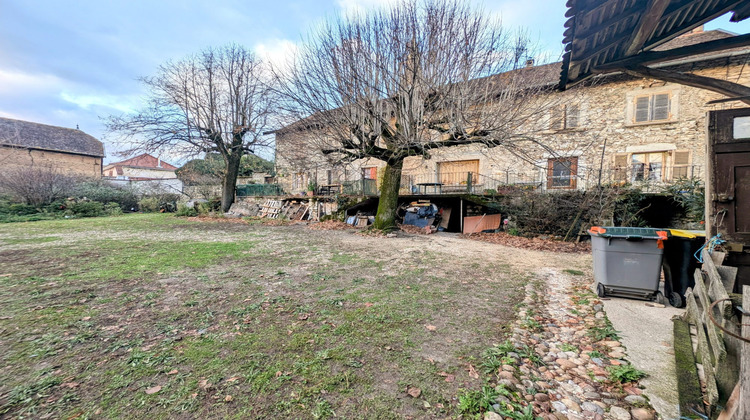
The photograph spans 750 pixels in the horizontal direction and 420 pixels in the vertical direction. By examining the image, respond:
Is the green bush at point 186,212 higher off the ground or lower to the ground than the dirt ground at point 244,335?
higher

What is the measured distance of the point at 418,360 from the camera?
87.0 inches

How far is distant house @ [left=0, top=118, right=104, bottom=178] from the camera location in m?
20.7

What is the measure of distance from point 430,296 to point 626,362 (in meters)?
1.93

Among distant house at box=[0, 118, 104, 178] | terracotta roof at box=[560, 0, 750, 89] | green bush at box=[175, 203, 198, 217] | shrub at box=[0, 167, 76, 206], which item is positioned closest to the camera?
terracotta roof at box=[560, 0, 750, 89]

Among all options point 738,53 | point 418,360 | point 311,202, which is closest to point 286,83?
point 311,202

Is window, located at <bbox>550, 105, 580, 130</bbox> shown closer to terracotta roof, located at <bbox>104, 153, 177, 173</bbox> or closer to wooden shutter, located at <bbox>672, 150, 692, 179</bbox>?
wooden shutter, located at <bbox>672, 150, 692, 179</bbox>

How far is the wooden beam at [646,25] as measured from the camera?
2277 mm

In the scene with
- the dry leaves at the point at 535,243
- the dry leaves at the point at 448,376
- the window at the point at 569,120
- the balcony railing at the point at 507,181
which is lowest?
the dry leaves at the point at 448,376

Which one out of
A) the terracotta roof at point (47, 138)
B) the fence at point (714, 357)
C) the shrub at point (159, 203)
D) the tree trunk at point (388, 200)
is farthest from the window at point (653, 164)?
the terracotta roof at point (47, 138)

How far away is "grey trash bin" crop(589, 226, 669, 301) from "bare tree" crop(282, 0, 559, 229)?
4741mm

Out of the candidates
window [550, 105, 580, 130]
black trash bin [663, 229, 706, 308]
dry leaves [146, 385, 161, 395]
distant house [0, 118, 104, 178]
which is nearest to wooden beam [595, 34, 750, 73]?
black trash bin [663, 229, 706, 308]

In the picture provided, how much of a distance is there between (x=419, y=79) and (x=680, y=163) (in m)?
12.6

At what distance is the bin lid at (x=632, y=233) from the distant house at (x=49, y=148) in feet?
96.0

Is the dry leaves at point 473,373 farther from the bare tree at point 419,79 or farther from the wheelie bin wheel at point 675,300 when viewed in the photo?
the bare tree at point 419,79
